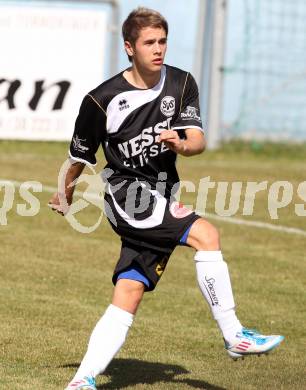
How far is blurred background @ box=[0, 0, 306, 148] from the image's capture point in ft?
61.6

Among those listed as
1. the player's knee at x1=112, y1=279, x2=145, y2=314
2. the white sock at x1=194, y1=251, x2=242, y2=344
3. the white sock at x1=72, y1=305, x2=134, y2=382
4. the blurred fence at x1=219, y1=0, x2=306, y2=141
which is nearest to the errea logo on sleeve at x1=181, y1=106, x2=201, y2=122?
the white sock at x1=194, y1=251, x2=242, y2=344

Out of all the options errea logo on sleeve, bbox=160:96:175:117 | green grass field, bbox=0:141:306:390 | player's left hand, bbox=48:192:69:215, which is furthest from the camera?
green grass field, bbox=0:141:306:390

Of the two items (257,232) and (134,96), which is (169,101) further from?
(257,232)

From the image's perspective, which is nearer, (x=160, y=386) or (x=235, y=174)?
(x=160, y=386)

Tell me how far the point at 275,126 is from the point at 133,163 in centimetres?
1546

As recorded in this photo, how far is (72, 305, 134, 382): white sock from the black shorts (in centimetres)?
22

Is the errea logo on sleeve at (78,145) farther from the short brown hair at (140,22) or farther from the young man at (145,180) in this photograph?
the short brown hair at (140,22)

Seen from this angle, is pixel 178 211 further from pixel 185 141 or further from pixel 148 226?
pixel 185 141

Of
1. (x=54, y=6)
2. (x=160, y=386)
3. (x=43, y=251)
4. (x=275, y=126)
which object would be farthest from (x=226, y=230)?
(x=275, y=126)

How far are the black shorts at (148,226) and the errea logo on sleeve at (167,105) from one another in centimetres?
41

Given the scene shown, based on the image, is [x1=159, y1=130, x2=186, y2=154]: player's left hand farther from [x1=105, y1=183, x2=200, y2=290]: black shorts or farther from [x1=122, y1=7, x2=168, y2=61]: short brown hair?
[x1=122, y1=7, x2=168, y2=61]: short brown hair

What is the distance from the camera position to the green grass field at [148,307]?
22.3ft

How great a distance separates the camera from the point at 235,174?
1667 cm

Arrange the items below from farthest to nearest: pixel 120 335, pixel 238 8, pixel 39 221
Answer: pixel 238 8 → pixel 39 221 → pixel 120 335
